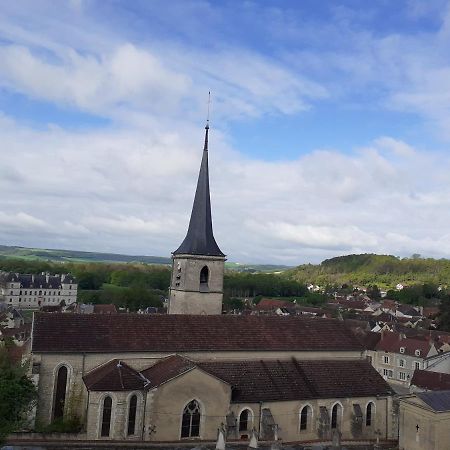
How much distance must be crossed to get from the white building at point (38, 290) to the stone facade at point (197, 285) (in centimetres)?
9383

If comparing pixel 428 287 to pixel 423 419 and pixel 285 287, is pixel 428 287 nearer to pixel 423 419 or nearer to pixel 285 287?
pixel 285 287

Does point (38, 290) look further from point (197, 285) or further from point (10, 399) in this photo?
point (10, 399)

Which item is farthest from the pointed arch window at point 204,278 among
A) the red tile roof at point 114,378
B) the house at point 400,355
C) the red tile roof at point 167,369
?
the house at point 400,355

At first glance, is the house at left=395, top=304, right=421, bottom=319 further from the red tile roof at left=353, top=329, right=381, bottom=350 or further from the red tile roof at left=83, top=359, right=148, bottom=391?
the red tile roof at left=83, top=359, right=148, bottom=391

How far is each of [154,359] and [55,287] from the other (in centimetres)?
10074

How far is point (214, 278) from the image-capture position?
105ft

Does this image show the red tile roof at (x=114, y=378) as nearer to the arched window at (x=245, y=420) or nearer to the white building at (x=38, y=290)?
the arched window at (x=245, y=420)

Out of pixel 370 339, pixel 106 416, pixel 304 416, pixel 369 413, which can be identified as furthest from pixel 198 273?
pixel 370 339

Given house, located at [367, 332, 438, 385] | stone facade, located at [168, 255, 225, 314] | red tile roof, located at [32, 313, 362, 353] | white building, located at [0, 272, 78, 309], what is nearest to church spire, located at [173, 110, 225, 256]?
stone facade, located at [168, 255, 225, 314]

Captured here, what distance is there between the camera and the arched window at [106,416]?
25.1 m

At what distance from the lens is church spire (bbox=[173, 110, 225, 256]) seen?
32.0 m

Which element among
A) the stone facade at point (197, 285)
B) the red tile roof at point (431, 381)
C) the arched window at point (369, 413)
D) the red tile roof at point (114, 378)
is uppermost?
the stone facade at point (197, 285)

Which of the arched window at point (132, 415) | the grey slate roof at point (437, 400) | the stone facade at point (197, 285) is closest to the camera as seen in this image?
the arched window at point (132, 415)

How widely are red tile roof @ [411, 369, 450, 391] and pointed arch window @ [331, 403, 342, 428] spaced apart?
2009 cm
